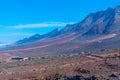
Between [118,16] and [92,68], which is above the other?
[118,16]

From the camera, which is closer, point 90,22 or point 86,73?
point 86,73

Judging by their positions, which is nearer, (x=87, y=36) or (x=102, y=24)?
(x=87, y=36)

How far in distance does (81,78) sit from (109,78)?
3312 millimetres

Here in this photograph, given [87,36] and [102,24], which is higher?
[102,24]

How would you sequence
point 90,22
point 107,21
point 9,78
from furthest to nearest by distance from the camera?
point 90,22, point 107,21, point 9,78

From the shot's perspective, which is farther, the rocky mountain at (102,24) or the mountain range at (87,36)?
the rocky mountain at (102,24)

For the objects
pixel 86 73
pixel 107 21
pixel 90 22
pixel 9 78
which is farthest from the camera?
pixel 90 22

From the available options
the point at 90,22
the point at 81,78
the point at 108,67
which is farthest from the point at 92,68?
the point at 90,22

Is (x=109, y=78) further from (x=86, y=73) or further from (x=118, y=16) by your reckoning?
(x=118, y=16)

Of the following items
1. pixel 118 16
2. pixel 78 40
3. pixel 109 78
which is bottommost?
pixel 109 78

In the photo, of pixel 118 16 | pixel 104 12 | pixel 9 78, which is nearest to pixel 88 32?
pixel 118 16

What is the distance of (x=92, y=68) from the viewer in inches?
1810

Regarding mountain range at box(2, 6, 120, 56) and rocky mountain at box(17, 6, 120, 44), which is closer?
mountain range at box(2, 6, 120, 56)

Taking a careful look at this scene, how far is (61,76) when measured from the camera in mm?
44062
